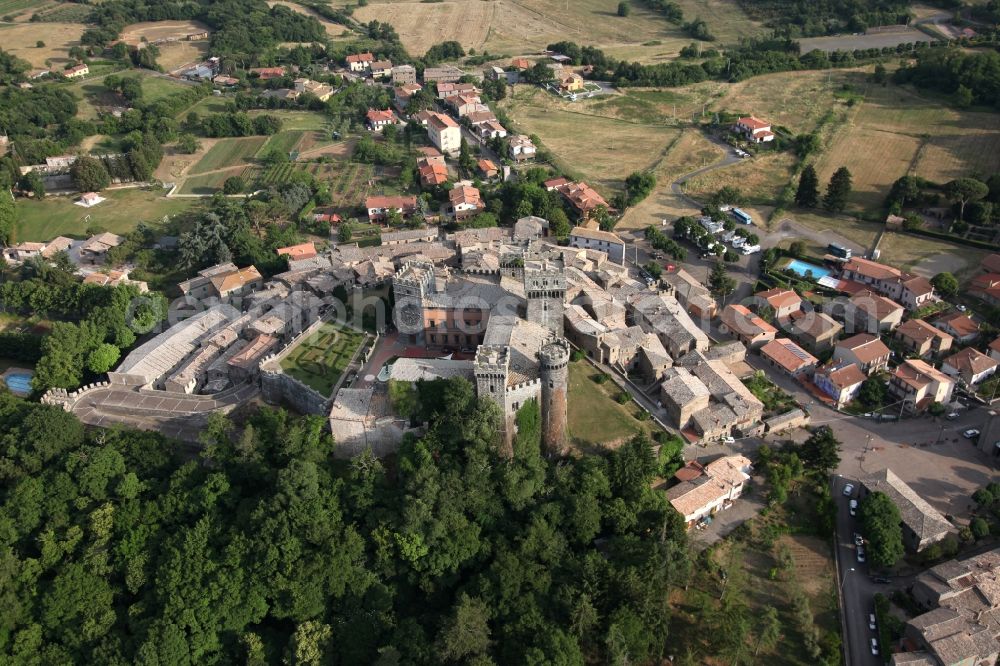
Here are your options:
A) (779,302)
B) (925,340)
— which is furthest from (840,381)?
(779,302)

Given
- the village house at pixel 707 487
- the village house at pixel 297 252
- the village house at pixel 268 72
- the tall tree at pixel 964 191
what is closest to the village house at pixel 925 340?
the village house at pixel 707 487

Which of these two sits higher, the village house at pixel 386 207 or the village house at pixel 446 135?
the village house at pixel 446 135

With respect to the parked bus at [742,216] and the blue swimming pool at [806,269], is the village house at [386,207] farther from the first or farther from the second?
A: the blue swimming pool at [806,269]

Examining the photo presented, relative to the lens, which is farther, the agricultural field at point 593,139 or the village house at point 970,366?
the agricultural field at point 593,139

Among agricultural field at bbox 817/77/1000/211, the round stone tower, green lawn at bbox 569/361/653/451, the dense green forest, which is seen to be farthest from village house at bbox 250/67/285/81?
the round stone tower

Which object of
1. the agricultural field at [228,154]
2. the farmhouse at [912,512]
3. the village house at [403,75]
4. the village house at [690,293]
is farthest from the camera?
the village house at [403,75]

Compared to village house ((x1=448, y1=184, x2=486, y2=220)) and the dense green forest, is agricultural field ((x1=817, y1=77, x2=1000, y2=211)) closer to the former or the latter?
village house ((x1=448, y1=184, x2=486, y2=220))

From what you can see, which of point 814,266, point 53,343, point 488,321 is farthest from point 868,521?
point 53,343

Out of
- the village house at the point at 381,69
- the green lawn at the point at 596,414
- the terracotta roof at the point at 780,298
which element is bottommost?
the terracotta roof at the point at 780,298
